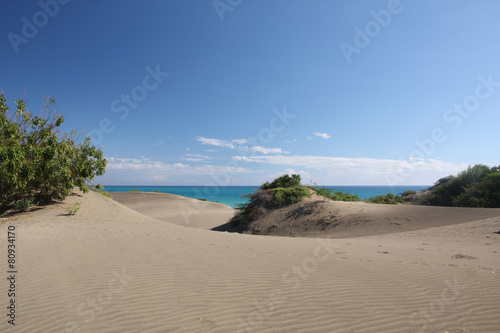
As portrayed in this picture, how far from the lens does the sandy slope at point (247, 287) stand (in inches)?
125

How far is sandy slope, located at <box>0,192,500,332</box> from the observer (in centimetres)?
316

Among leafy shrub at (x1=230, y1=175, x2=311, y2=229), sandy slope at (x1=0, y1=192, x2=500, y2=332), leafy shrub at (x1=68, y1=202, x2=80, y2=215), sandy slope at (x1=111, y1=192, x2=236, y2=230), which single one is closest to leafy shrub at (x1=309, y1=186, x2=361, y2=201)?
leafy shrub at (x1=230, y1=175, x2=311, y2=229)

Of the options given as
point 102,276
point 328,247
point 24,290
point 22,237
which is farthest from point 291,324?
point 22,237

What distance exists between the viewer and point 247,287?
427 centimetres

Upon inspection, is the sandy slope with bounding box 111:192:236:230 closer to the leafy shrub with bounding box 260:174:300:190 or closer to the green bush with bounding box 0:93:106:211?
the leafy shrub with bounding box 260:174:300:190

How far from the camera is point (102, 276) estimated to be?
15.3 ft

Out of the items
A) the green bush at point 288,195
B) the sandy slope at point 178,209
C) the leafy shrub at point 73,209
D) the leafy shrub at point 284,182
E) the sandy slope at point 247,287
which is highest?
the leafy shrub at point 284,182

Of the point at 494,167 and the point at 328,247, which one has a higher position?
the point at 494,167

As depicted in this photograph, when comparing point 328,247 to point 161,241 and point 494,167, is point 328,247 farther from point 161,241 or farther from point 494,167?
point 494,167

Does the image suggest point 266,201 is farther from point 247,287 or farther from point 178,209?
point 178,209

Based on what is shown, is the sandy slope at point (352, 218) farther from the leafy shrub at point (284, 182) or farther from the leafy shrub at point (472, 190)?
the leafy shrub at point (472, 190)

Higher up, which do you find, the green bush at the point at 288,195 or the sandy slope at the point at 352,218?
the green bush at the point at 288,195

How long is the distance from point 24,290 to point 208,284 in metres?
2.97

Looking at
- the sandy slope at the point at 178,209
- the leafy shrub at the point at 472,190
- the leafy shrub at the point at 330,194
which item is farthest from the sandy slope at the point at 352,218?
the sandy slope at the point at 178,209
